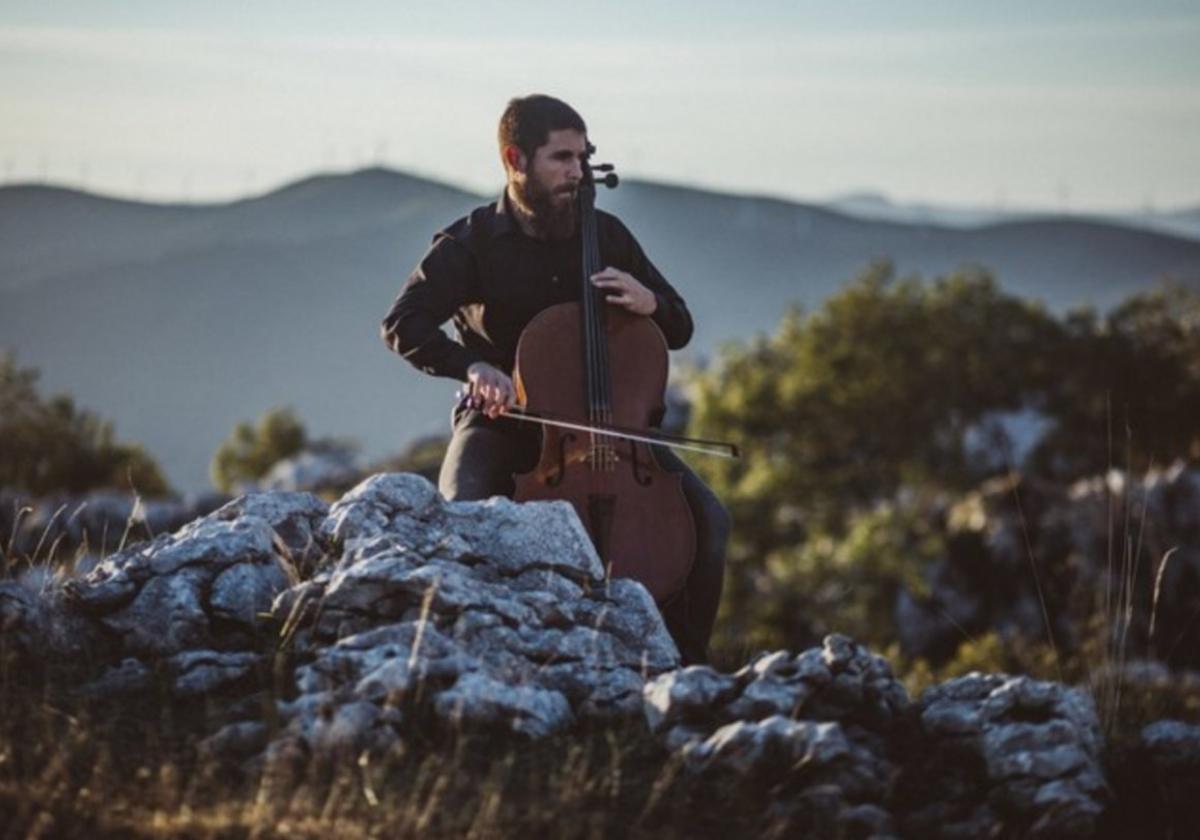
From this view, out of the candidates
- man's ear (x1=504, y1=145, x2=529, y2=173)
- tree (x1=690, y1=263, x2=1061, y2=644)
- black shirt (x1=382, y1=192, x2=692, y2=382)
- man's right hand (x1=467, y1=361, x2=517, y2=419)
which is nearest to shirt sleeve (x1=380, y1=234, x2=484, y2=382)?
black shirt (x1=382, y1=192, x2=692, y2=382)

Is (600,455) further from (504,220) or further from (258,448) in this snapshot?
(258,448)

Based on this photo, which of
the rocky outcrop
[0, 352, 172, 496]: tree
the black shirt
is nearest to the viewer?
the rocky outcrop

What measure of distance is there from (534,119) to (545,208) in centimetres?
43

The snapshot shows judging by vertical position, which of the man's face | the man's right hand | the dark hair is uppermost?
the dark hair

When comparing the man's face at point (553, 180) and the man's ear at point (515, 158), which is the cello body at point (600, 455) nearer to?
the man's face at point (553, 180)

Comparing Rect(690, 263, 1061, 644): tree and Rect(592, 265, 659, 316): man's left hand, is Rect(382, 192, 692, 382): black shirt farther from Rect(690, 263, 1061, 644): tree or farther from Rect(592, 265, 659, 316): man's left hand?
Rect(690, 263, 1061, 644): tree

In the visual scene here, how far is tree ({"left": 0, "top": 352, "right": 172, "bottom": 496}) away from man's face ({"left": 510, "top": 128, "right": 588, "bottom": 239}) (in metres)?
45.5

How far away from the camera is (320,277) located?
18338cm

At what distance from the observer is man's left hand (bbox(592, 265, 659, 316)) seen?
790 centimetres

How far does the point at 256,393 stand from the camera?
15225 centimetres

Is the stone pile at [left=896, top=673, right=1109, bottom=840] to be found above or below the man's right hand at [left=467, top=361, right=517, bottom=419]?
below

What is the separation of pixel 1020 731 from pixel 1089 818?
14.2 inches

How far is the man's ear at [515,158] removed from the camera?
26.8ft

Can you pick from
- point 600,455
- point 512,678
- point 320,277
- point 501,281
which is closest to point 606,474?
point 600,455
